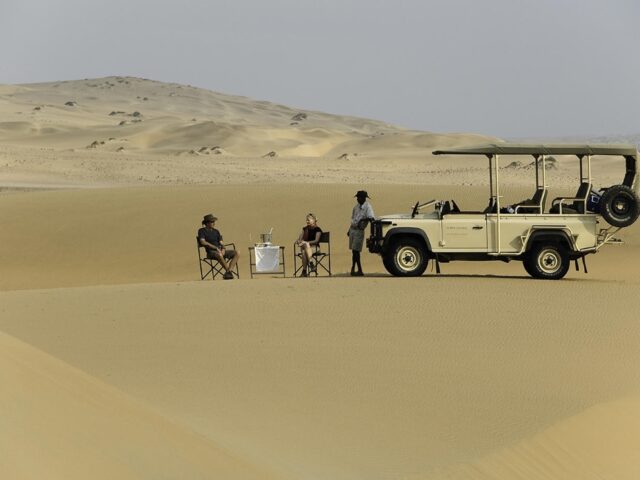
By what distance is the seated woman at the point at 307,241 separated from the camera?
19000 mm

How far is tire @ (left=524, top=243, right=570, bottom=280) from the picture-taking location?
673 inches

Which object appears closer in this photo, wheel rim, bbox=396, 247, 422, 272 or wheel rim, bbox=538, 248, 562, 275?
wheel rim, bbox=538, 248, 562, 275

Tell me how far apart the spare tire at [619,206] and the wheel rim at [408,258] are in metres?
2.55

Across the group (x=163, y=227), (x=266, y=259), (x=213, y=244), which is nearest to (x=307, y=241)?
(x=266, y=259)

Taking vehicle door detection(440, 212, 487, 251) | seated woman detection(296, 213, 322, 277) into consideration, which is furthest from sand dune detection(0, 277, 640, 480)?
seated woman detection(296, 213, 322, 277)

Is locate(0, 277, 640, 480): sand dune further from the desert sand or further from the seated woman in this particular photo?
the seated woman

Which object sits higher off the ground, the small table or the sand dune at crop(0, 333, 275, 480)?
the small table

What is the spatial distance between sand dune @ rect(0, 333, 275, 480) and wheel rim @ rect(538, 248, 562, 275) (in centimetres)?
1006

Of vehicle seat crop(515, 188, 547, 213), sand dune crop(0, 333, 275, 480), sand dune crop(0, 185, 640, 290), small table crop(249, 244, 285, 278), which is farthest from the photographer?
sand dune crop(0, 185, 640, 290)

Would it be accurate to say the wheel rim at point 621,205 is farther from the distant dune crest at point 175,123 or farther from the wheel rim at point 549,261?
the distant dune crest at point 175,123

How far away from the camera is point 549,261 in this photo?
674 inches

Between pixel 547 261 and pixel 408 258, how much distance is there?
6.11 ft

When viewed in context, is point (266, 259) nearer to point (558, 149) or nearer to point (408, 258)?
point (408, 258)

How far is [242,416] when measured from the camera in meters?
8.65
